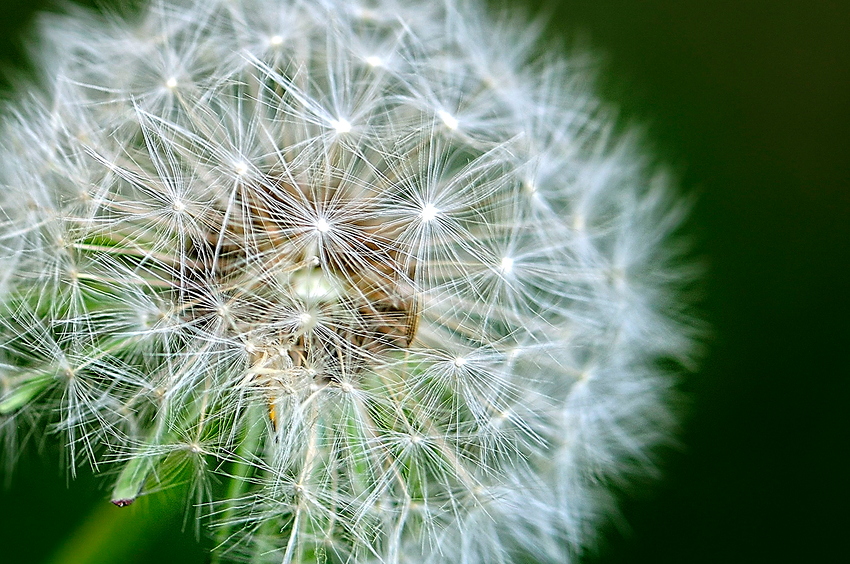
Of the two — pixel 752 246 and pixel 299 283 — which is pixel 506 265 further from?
pixel 752 246

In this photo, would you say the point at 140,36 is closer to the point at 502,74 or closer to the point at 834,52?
the point at 502,74

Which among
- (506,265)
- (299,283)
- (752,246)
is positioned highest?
(752,246)

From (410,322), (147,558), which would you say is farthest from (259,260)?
(147,558)

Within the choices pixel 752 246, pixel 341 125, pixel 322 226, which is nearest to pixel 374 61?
pixel 341 125

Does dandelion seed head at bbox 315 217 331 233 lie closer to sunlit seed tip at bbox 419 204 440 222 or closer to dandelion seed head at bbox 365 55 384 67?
sunlit seed tip at bbox 419 204 440 222

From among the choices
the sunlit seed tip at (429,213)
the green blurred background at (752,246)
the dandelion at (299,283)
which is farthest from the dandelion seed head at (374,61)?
the green blurred background at (752,246)

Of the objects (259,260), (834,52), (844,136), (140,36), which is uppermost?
(834,52)

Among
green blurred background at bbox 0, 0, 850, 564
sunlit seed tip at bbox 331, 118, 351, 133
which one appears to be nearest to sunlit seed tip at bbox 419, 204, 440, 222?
sunlit seed tip at bbox 331, 118, 351, 133

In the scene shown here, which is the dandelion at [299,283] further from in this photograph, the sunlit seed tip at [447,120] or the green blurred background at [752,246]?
the green blurred background at [752,246]
